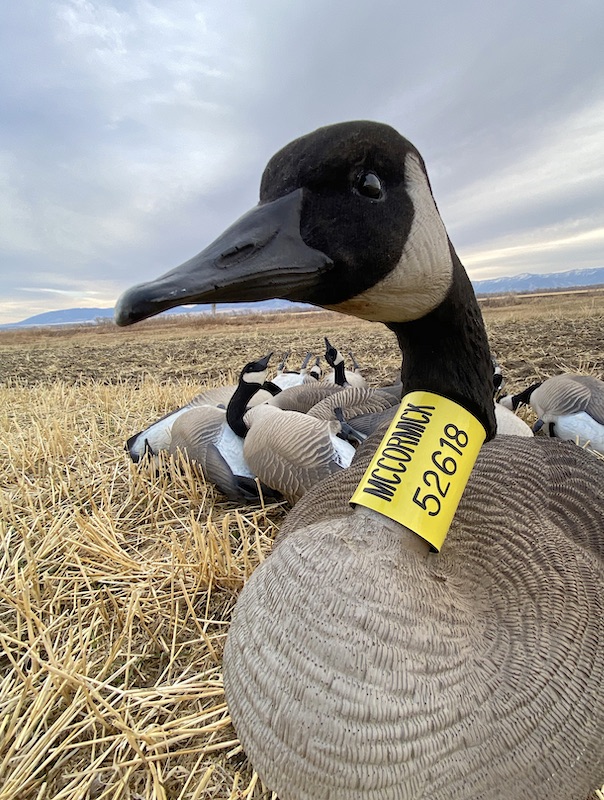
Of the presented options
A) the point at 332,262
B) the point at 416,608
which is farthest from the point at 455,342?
the point at 416,608

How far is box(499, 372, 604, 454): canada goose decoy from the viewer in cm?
347

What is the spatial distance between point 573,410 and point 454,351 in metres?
2.93

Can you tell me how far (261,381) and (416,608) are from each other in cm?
267

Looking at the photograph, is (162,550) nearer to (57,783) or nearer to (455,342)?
(57,783)

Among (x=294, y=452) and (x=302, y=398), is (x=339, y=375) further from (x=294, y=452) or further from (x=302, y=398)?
(x=294, y=452)

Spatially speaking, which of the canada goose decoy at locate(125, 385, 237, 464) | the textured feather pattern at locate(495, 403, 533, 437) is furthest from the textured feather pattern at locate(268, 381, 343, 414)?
the textured feather pattern at locate(495, 403, 533, 437)

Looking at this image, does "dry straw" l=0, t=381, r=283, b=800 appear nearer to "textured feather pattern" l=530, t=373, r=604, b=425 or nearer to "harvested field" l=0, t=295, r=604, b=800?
"harvested field" l=0, t=295, r=604, b=800

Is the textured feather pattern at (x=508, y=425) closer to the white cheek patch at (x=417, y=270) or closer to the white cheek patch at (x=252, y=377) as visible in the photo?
the white cheek patch at (x=252, y=377)

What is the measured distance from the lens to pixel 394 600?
38.0 inches

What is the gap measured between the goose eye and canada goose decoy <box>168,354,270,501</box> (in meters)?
2.27

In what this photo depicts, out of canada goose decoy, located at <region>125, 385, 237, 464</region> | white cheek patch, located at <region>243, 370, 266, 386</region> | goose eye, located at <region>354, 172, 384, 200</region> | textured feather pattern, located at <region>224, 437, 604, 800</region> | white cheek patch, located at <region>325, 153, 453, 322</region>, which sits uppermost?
goose eye, located at <region>354, 172, 384, 200</region>

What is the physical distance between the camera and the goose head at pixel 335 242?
2.96 ft

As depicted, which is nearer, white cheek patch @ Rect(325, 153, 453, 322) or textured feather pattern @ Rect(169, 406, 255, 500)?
white cheek patch @ Rect(325, 153, 453, 322)

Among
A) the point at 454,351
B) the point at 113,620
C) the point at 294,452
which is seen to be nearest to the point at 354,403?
the point at 294,452
